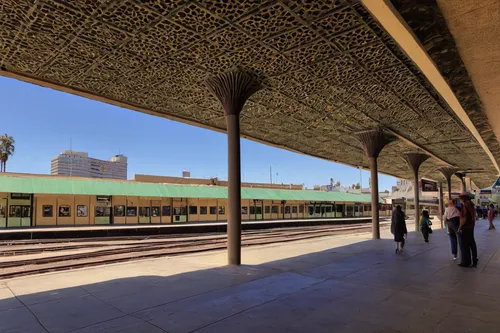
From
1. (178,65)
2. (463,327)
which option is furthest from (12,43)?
(463,327)

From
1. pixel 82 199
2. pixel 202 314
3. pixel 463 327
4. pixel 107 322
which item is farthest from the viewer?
pixel 82 199

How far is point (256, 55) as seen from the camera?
8859mm

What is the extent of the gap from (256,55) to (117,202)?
2404cm

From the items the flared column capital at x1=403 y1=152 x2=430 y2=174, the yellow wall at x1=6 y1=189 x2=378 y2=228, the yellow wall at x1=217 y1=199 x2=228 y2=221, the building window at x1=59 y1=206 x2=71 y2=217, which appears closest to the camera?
the flared column capital at x1=403 y1=152 x2=430 y2=174

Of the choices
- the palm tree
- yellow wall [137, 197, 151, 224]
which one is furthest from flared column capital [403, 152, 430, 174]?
the palm tree

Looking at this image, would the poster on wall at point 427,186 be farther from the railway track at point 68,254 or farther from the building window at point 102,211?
the building window at point 102,211

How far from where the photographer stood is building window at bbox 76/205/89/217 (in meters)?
27.3

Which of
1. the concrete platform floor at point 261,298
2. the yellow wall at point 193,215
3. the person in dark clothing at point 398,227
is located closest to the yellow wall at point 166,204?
the yellow wall at point 193,215

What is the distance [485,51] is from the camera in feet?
17.9

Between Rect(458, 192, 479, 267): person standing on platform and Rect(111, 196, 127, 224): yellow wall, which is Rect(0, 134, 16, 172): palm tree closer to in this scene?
Rect(111, 196, 127, 224): yellow wall

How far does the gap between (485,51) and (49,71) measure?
1019 cm

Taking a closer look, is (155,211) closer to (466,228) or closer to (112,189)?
(112,189)

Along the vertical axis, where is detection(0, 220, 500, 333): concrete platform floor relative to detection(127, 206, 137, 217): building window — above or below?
below

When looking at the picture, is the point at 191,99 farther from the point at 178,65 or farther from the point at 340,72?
the point at 340,72
